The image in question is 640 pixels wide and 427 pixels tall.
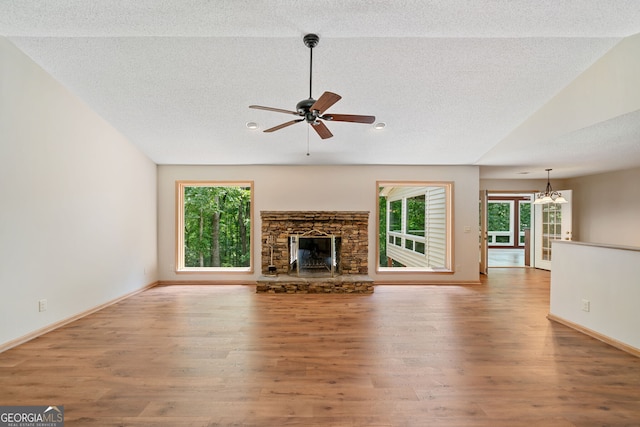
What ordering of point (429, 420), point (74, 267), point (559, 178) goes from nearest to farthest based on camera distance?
point (429, 420)
point (74, 267)
point (559, 178)

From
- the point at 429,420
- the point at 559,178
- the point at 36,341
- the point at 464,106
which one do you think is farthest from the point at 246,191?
the point at 559,178

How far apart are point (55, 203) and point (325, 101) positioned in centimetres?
347

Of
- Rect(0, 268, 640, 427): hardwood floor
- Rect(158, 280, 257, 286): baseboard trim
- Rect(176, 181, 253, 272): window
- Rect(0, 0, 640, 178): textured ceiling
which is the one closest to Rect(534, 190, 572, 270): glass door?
Rect(0, 0, 640, 178): textured ceiling

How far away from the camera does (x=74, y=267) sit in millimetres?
3381

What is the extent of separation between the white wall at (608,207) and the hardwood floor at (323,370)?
401cm

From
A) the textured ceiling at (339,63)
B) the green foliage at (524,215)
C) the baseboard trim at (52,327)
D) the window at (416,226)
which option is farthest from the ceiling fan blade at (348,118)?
the green foliage at (524,215)

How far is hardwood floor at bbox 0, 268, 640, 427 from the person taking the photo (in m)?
1.79

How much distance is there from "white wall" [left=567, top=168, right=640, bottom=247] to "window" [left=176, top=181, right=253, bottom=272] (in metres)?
8.17

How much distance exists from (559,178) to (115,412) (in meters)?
9.17

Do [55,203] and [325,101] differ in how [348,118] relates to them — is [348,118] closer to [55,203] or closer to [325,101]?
[325,101]

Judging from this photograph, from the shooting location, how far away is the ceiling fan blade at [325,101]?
1.97 m

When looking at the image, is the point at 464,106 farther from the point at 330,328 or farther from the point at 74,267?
the point at 74,267

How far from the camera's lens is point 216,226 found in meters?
7.04

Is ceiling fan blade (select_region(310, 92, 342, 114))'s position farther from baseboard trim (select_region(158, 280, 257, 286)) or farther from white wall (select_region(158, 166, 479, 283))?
baseboard trim (select_region(158, 280, 257, 286))
